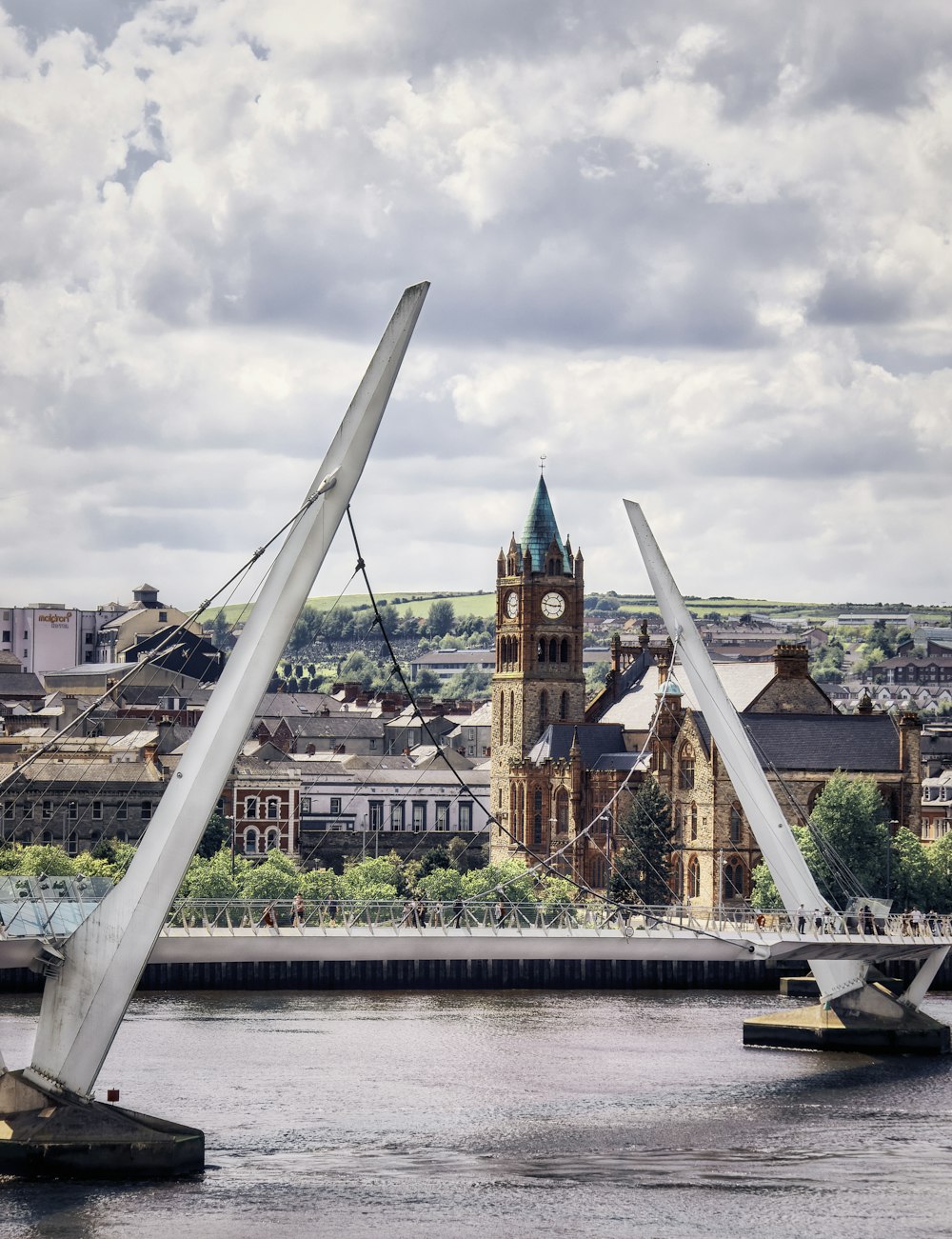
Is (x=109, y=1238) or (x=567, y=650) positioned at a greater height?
(x=567, y=650)

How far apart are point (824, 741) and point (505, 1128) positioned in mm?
59927

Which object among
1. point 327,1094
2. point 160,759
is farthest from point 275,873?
point 327,1094

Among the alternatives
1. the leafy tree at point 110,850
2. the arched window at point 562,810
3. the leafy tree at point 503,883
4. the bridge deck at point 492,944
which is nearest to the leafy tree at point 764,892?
the leafy tree at point 503,883

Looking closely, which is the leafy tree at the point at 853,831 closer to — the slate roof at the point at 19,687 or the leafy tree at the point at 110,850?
the leafy tree at the point at 110,850

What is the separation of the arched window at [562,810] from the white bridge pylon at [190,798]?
253 feet

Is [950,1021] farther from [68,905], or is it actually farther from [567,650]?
[567,650]

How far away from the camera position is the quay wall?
7669 centimetres

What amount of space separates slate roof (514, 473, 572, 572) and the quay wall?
157 ft

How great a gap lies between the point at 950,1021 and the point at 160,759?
60.5m

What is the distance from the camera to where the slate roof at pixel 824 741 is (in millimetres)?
105938

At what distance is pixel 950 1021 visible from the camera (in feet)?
225

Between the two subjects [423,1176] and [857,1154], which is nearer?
[423,1176]

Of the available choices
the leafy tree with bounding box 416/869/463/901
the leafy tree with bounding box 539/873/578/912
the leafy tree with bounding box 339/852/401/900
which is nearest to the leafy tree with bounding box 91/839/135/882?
the leafy tree with bounding box 339/852/401/900

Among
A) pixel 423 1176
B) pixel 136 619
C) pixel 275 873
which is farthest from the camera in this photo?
pixel 136 619
